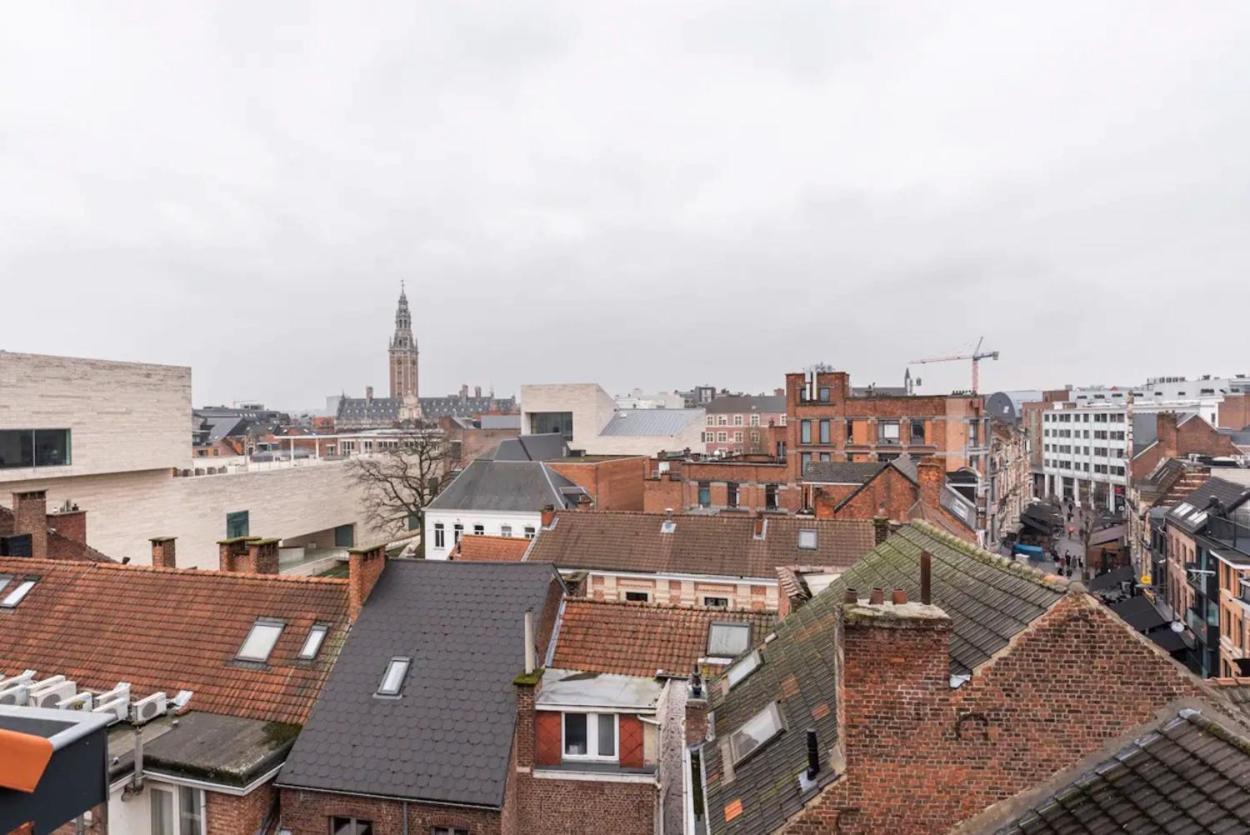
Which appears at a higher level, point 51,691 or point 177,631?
point 177,631

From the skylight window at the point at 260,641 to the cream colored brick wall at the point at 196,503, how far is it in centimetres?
2720

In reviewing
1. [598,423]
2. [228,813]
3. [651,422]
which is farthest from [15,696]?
[651,422]

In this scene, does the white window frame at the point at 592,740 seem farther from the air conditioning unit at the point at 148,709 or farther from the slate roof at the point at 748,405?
the slate roof at the point at 748,405

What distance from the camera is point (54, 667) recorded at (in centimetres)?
1362

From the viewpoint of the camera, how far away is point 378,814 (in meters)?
10.9

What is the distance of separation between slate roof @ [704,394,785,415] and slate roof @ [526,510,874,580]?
75069mm

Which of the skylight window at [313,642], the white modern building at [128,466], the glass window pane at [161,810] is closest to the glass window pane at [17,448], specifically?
the white modern building at [128,466]

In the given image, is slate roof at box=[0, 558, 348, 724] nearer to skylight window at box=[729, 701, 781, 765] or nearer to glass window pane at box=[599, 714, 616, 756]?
glass window pane at box=[599, 714, 616, 756]

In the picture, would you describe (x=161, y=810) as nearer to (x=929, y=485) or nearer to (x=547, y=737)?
(x=547, y=737)

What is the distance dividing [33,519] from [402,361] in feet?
522

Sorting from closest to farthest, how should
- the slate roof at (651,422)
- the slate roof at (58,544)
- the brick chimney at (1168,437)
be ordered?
the slate roof at (58,544) → the brick chimney at (1168,437) → the slate roof at (651,422)

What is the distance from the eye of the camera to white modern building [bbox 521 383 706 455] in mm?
66625

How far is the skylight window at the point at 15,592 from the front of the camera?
15195 mm

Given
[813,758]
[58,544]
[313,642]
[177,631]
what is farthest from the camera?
[58,544]
